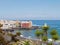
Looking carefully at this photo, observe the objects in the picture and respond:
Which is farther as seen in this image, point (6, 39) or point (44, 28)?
point (44, 28)

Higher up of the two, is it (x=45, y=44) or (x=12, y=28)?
(x=45, y=44)

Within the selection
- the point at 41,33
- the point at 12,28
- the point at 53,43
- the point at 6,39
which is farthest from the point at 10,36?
the point at 12,28

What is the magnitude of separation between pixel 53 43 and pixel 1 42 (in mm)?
4287

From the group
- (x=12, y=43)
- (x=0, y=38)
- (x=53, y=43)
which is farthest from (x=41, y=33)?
(x=0, y=38)

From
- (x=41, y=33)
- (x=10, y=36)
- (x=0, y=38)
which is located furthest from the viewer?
(x=41, y=33)

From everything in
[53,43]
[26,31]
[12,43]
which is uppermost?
[12,43]

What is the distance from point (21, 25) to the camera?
5125 cm

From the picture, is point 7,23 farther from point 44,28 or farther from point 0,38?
point 0,38

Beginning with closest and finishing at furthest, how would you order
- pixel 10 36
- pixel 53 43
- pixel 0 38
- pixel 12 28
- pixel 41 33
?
pixel 0 38
pixel 10 36
pixel 41 33
pixel 53 43
pixel 12 28

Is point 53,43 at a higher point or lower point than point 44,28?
lower

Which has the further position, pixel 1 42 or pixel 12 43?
pixel 12 43

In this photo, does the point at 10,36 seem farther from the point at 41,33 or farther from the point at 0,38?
the point at 41,33

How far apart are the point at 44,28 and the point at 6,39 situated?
337 centimetres

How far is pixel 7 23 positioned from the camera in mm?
50719
